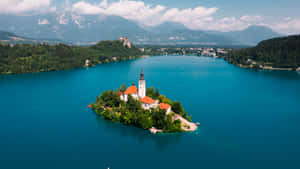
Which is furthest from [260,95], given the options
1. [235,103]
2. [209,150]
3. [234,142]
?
[209,150]

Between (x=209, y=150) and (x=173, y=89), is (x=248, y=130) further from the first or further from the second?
(x=173, y=89)

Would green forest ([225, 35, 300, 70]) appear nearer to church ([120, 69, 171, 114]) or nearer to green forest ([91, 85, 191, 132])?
church ([120, 69, 171, 114])

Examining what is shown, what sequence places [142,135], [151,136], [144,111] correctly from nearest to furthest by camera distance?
[151,136] → [142,135] → [144,111]

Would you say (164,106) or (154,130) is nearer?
(154,130)

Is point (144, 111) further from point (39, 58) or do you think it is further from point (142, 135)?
point (39, 58)

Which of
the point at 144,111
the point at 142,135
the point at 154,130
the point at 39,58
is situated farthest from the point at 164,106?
the point at 39,58

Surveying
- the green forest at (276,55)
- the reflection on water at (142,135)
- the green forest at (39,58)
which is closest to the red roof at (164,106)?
the reflection on water at (142,135)

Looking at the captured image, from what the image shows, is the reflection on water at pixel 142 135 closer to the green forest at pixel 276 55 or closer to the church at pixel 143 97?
the church at pixel 143 97
